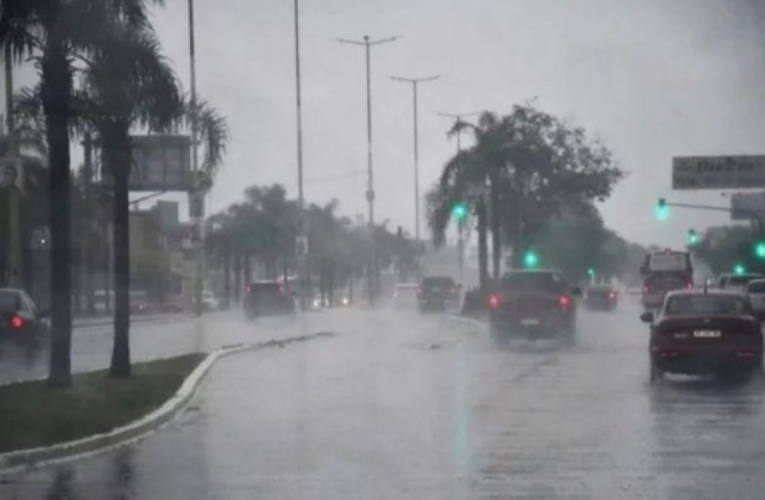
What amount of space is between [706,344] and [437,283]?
51.0m

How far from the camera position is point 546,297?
146 feet

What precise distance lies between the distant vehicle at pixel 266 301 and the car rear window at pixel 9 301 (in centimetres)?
3233

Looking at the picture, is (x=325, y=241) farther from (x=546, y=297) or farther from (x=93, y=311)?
(x=546, y=297)

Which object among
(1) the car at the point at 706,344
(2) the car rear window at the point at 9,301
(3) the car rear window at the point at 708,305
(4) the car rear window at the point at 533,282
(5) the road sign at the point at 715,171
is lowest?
(1) the car at the point at 706,344

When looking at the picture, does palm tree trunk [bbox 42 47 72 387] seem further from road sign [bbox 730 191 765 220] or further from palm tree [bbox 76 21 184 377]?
road sign [bbox 730 191 765 220]

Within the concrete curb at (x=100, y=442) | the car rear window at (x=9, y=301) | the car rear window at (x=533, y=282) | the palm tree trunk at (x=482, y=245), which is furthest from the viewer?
the palm tree trunk at (x=482, y=245)

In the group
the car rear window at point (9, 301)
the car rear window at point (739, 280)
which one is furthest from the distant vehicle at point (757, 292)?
the car rear window at point (9, 301)

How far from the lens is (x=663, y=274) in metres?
79.3

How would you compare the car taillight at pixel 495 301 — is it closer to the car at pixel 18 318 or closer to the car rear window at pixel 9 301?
the car at pixel 18 318

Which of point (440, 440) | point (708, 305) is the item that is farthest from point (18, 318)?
point (440, 440)

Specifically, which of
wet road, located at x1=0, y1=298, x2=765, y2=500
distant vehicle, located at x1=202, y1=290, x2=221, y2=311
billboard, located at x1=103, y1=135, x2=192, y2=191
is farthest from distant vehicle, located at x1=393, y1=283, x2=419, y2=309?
wet road, located at x1=0, y1=298, x2=765, y2=500

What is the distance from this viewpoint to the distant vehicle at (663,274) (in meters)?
77.7

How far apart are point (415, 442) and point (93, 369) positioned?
1439 centimetres

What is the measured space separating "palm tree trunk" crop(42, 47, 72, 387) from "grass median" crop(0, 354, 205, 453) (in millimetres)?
631
